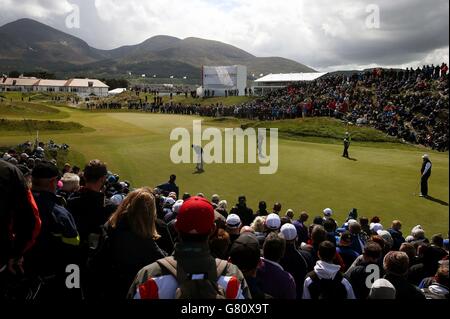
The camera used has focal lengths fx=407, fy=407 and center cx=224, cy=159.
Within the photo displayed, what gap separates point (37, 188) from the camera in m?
5.48

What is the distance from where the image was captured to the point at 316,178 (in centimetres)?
2153

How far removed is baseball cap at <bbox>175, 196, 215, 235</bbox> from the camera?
12.2 ft

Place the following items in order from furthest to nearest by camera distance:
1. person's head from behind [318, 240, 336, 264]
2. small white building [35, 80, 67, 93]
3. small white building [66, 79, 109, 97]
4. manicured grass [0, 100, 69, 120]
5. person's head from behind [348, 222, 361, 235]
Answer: small white building [66, 79, 109, 97] → small white building [35, 80, 67, 93] → manicured grass [0, 100, 69, 120] → person's head from behind [348, 222, 361, 235] → person's head from behind [318, 240, 336, 264]

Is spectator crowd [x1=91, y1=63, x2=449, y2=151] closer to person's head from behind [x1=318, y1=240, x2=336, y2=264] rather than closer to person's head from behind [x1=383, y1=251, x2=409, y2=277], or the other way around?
person's head from behind [x1=383, y1=251, x2=409, y2=277]

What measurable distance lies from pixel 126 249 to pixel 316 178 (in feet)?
58.0

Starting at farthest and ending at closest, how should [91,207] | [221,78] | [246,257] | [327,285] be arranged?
[221,78], [91,207], [327,285], [246,257]

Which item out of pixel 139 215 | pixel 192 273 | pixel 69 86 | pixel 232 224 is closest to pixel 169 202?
pixel 232 224

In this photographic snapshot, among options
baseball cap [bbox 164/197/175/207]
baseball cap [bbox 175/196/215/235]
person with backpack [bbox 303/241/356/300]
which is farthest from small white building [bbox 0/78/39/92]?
baseball cap [bbox 175/196/215/235]

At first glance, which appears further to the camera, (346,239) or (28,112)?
(28,112)

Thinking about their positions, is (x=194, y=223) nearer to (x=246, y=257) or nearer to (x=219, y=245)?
(x=246, y=257)

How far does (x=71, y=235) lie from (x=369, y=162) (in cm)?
2286

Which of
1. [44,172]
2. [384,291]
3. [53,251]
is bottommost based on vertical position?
[384,291]

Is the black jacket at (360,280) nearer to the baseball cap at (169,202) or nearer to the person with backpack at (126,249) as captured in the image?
the person with backpack at (126,249)

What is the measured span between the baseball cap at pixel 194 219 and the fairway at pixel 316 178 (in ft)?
40.3
